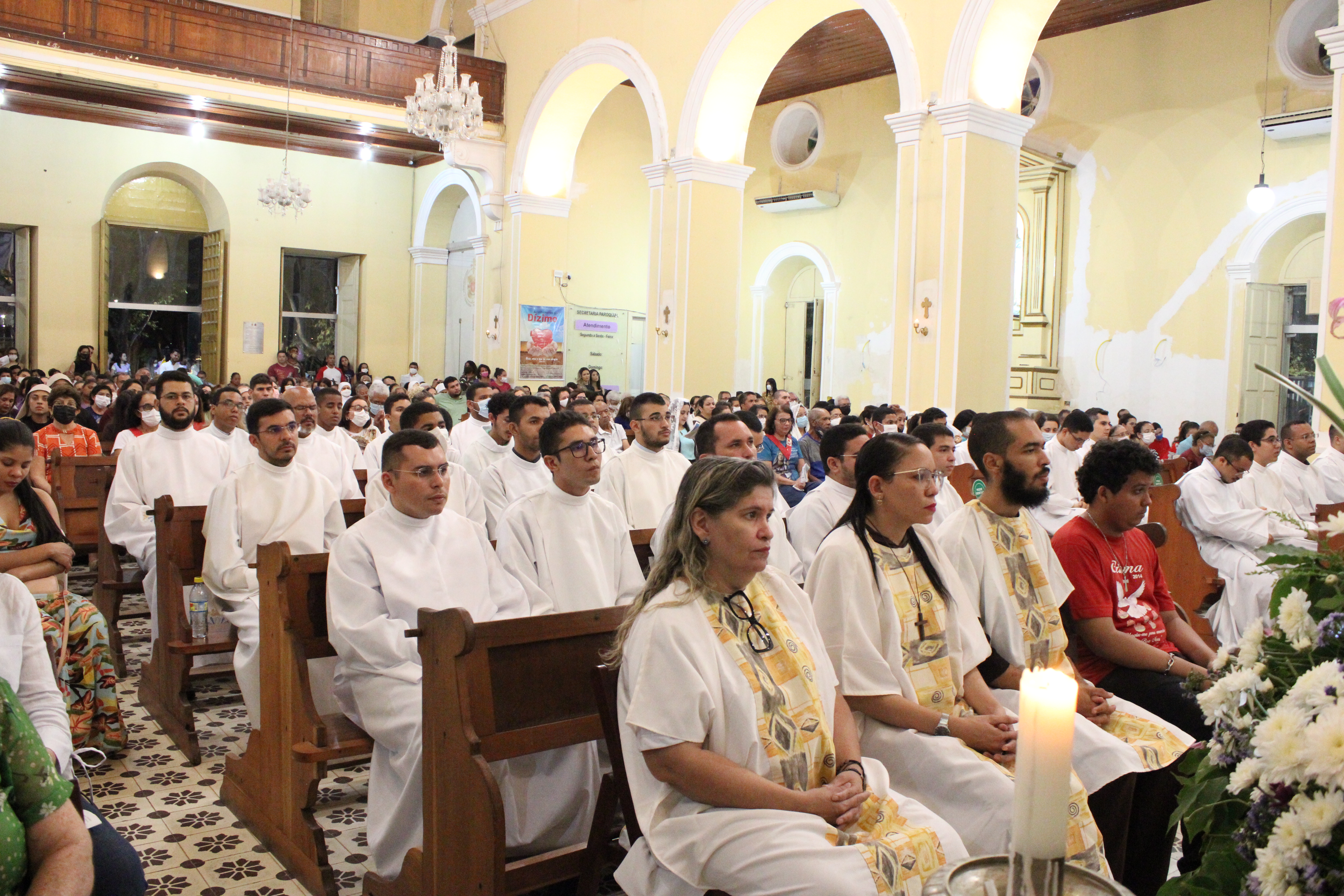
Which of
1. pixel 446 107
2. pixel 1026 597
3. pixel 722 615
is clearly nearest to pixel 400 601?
pixel 722 615

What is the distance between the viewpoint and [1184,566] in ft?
21.4

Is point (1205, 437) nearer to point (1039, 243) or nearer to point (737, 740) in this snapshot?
point (1039, 243)

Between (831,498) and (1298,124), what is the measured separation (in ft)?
34.9

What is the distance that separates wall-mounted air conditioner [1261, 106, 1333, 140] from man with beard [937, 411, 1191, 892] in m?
10.9

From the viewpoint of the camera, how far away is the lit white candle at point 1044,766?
1.06 m

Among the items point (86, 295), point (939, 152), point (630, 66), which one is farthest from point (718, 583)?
point (86, 295)

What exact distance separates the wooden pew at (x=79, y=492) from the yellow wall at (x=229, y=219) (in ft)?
37.6

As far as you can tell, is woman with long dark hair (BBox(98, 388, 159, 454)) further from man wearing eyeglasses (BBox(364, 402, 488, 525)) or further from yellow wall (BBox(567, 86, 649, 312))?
yellow wall (BBox(567, 86, 649, 312))

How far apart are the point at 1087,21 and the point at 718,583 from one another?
14033 mm

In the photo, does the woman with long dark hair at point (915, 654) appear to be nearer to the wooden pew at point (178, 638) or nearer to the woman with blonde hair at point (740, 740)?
the woman with blonde hair at point (740, 740)

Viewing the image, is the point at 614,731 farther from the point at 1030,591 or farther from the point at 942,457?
the point at 942,457

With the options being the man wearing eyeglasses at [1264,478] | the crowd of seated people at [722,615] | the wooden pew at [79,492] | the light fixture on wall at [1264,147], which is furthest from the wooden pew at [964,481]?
the light fixture on wall at [1264,147]

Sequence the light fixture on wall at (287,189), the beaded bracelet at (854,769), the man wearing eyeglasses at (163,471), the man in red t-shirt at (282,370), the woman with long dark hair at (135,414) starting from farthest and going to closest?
the man in red t-shirt at (282,370)
the light fixture on wall at (287,189)
the woman with long dark hair at (135,414)
the man wearing eyeglasses at (163,471)
the beaded bracelet at (854,769)

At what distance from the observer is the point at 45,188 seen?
1595cm
